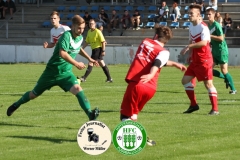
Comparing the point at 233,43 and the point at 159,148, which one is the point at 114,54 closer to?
the point at 233,43

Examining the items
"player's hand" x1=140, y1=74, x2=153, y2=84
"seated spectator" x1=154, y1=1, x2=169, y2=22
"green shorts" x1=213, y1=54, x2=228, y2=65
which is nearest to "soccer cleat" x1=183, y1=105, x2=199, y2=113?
"green shorts" x1=213, y1=54, x2=228, y2=65

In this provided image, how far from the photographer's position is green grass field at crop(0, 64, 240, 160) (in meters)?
9.71

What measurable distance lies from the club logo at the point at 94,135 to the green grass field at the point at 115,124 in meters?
0.77

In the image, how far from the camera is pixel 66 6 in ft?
156

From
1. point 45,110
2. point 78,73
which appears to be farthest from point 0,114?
point 78,73

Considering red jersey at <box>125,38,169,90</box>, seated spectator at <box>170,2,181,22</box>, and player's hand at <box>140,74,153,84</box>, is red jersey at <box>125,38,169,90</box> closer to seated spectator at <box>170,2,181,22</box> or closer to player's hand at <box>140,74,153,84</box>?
player's hand at <box>140,74,153,84</box>

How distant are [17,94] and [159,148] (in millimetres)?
9203

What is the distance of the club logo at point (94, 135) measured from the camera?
27.9 ft

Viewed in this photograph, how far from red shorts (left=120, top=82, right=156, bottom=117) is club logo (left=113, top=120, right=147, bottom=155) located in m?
1.37

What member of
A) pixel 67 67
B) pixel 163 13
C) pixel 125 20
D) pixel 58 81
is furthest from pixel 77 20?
pixel 125 20

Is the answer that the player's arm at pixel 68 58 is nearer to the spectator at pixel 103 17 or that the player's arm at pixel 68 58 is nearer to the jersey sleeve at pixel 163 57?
the jersey sleeve at pixel 163 57

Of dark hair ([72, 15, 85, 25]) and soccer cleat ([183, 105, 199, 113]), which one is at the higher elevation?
dark hair ([72, 15, 85, 25])

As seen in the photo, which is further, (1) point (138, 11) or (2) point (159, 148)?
(1) point (138, 11)

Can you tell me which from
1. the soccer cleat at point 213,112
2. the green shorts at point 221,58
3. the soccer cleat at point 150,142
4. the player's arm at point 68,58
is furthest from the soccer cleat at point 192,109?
the green shorts at point 221,58
